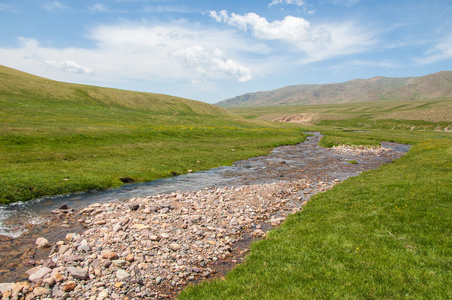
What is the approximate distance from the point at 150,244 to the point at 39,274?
4779 mm

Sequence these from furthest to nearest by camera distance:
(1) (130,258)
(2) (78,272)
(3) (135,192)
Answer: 1. (3) (135,192)
2. (1) (130,258)
3. (2) (78,272)

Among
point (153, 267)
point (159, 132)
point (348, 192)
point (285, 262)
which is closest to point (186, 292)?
point (153, 267)

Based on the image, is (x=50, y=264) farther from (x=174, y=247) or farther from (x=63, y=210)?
(x=63, y=210)

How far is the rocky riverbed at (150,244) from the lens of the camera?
9961mm

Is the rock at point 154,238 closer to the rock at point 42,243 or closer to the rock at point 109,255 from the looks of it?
the rock at point 109,255

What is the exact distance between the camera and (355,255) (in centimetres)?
1069

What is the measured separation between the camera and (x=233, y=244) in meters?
13.7

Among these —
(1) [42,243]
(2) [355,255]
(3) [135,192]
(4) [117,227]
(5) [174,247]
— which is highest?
(2) [355,255]

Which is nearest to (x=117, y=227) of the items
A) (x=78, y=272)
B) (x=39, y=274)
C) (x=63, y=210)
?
(x=78, y=272)

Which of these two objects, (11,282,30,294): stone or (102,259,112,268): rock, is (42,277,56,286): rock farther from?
(102,259,112,268): rock

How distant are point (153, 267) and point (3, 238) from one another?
32.6 feet

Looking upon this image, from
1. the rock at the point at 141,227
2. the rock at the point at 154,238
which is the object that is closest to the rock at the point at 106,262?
the rock at the point at 154,238

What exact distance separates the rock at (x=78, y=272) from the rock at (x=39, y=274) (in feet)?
2.86

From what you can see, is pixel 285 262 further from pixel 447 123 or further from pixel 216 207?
pixel 447 123
